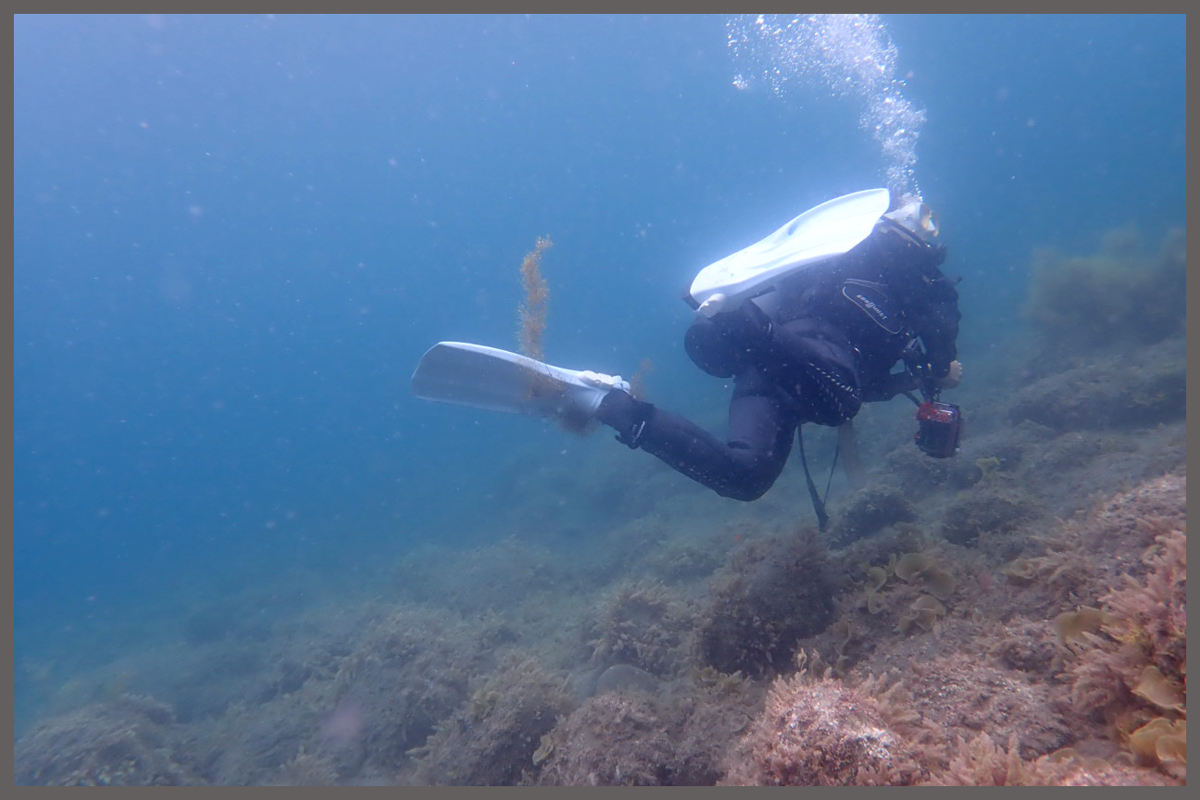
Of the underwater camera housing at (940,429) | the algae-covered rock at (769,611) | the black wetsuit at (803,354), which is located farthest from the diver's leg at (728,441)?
the underwater camera housing at (940,429)

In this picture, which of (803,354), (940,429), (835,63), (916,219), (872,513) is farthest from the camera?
(835,63)

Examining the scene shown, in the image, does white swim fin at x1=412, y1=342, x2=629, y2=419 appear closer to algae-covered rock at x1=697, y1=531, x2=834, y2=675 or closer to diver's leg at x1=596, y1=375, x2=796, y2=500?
diver's leg at x1=596, y1=375, x2=796, y2=500

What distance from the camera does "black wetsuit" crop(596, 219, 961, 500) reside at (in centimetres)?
411

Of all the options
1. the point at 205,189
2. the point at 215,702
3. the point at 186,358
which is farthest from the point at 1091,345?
the point at 186,358

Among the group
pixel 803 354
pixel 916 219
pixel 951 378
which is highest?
pixel 916 219

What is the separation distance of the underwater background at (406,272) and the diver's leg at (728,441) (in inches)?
55.2

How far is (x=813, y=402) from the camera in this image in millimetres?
4281

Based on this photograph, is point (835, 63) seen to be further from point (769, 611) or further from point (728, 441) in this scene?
point (769, 611)

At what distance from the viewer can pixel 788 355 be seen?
4.14 m

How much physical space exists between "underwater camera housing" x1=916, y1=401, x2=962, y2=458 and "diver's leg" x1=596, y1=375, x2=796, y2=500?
4.67 feet

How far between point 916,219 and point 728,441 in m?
3.22

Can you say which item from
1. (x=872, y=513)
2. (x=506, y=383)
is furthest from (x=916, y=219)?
(x=506, y=383)

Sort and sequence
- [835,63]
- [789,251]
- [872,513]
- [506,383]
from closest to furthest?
[789,251] < [506,383] < [872,513] < [835,63]

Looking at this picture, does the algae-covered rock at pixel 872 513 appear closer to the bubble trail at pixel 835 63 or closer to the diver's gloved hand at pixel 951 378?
the diver's gloved hand at pixel 951 378
